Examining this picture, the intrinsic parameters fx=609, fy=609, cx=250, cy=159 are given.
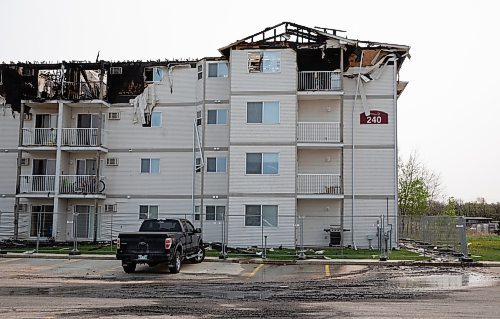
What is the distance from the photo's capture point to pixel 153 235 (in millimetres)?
20203

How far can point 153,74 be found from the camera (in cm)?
3619

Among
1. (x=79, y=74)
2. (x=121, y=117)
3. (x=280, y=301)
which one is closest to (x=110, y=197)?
(x=121, y=117)

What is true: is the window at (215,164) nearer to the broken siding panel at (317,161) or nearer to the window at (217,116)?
the window at (217,116)

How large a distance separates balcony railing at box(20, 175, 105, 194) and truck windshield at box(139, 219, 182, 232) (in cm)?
1326

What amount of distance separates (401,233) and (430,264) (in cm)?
1402

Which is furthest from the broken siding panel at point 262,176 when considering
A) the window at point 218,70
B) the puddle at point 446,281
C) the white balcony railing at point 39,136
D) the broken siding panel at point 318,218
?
the puddle at point 446,281

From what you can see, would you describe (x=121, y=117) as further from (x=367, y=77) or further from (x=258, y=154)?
(x=367, y=77)

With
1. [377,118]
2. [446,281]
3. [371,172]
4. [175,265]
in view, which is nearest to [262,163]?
[371,172]

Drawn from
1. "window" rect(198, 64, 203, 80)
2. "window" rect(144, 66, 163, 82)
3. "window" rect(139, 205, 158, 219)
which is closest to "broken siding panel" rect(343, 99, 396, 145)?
"window" rect(198, 64, 203, 80)

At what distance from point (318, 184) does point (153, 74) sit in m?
11.9

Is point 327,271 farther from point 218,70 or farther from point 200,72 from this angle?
point 200,72

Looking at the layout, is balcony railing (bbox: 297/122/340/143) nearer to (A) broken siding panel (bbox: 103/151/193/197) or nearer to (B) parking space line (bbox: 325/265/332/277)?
(A) broken siding panel (bbox: 103/151/193/197)

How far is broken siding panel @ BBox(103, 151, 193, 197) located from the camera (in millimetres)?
35125

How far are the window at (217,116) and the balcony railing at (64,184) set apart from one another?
24.8 ft
